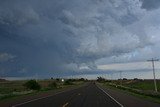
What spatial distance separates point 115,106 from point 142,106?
214 cm

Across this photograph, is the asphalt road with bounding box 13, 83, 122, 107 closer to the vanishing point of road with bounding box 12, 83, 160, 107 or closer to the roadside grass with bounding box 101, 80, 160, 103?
the vanishing point of road with bounding box 12, 83, 160, 107

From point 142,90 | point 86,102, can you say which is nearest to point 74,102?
point 86,102

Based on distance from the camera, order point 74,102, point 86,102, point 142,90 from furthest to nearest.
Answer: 1. point 142,90
2. point 86,102
3. point 74,102

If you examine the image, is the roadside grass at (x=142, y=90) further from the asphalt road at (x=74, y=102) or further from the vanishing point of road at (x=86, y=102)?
the asphalt road at (x=74, y=102)

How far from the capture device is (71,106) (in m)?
23.0

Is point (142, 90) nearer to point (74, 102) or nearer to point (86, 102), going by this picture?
point (86, 102)

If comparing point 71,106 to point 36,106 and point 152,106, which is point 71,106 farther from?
point 152,106

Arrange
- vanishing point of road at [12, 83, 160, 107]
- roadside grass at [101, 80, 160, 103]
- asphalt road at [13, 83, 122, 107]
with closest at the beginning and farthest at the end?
asphalt road at [13, 83, 122, 107]
vanishing point of road at [12, 83, 160, 107]
roadside grass at [101, 80, 160, 103]

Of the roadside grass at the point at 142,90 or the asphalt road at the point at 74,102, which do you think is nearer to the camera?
the asphalt road at the point at 74,102

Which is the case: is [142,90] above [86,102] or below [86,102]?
above

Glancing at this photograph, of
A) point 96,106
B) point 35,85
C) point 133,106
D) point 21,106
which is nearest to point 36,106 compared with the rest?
point 21,106

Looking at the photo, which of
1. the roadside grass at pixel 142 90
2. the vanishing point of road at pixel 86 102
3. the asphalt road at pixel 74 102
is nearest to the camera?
the asphalt road at pixel 74 102

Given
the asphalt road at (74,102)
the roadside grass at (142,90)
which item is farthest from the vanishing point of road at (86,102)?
the roadside grass at (142,90)

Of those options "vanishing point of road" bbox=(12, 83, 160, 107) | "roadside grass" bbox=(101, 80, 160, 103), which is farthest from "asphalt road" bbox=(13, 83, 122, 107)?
"roadside grass" bbox=(101, 80, 160, 103)
